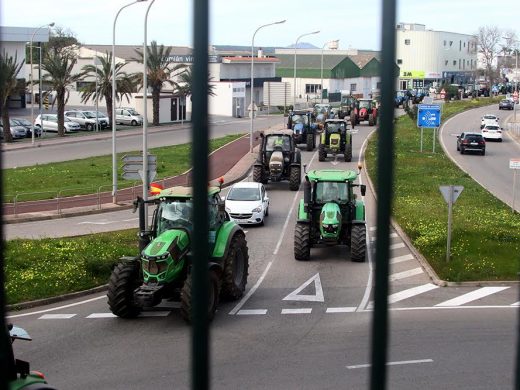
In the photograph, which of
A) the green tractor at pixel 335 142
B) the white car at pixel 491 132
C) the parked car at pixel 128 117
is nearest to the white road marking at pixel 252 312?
the green tractor at pixel 335 142

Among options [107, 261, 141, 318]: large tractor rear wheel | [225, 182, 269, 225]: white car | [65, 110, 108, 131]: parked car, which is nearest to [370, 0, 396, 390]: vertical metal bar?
[107, 261, 141, 318]: large tractor rear wheel

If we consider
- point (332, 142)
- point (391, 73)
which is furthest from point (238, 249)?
point (332, 142)

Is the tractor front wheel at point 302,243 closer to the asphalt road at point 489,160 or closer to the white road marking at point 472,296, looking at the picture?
the white road marking at point 472,296

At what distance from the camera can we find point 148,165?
24.6 meters

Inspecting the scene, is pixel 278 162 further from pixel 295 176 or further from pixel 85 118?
pixel 85 118

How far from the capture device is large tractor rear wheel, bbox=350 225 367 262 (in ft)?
71.9

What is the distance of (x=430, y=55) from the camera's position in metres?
93.5

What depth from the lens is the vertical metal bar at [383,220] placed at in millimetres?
2373

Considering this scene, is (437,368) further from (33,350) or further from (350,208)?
(350,208)

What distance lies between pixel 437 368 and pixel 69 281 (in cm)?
980

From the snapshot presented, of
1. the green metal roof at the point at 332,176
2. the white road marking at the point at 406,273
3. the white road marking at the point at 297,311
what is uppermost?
the green metal roof at the point at 332,176

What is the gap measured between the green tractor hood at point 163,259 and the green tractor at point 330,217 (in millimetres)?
6805

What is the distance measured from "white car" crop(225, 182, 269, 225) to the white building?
5199 centimetres

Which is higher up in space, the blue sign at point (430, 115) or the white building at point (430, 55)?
the white building at point (430, 55)
